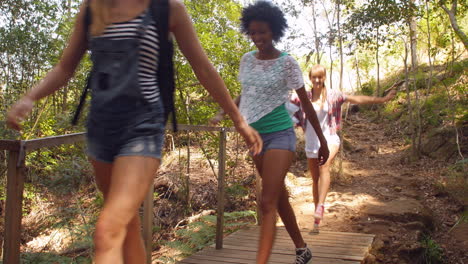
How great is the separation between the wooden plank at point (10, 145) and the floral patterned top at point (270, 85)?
1.50 metres

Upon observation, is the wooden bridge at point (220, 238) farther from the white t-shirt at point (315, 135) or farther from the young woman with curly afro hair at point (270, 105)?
the white t-shirt at point (315, 135)

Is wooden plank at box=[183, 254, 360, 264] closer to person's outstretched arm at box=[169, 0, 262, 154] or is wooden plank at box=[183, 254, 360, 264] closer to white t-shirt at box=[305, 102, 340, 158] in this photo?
white t-shirt at box=[305, 102, 340, 158]

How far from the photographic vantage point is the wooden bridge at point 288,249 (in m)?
3.82

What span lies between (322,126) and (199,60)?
3366 mm

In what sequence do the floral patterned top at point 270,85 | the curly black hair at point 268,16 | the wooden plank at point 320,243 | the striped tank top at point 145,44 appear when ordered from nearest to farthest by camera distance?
the striped tank top at point 145,44
the floral patterned top at point 270,85
the curly black hair at point 268,16
the wooden plank at point 320,243

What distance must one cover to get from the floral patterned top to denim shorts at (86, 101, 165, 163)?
4.33 feet

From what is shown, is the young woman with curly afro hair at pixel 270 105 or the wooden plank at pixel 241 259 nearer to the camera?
the young woman with curly afro hair at pixel 270 105

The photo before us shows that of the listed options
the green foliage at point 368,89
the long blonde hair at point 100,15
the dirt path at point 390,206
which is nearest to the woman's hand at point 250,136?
the long blonde hair at point 100,15

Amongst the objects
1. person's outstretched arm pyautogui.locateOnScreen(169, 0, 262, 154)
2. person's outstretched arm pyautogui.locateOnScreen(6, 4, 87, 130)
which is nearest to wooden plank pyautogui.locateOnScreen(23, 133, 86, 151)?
person's outstretched arm pyautogui.locateOnScreen(6, 4, 87, 130)

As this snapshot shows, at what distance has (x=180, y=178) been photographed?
8.27 m

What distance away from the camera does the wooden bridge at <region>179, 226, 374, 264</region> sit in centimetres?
382

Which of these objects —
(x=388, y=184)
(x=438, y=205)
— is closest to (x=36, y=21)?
(x=388, y=184)

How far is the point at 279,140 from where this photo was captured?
2.80 m

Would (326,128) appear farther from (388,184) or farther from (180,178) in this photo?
(388,184)
